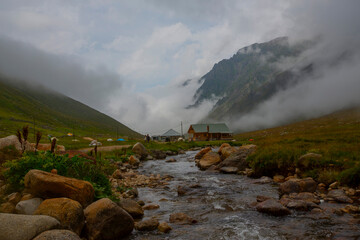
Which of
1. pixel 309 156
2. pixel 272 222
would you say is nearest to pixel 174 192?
pixel 272 222

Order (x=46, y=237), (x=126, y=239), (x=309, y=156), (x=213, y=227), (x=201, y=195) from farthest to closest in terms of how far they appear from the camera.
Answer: (x=309, y=156)
(x=201, y=195)
(x=213, y=227)
(x=126, y=239)
(x=46, y=237)

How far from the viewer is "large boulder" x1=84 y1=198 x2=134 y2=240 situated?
773cm

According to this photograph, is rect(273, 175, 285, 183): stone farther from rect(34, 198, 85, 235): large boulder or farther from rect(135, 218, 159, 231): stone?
rect(34, 198, 85, 235): large boulder

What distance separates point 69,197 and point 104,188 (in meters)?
2.18

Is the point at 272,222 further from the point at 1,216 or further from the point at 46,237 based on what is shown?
the point at 1,216

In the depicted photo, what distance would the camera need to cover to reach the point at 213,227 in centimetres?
919

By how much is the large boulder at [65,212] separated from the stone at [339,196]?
11.0m

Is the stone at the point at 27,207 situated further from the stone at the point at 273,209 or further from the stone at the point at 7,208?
the stone at the point at 273,209

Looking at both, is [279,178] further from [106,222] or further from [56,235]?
[56,235]

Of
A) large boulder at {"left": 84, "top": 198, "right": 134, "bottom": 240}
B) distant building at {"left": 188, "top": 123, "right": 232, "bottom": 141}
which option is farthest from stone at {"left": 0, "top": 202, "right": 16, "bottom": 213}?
distant building at {"left": 188, "top": 123, "right": 232, "bottom": 141}

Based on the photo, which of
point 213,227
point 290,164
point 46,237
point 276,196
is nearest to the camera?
point 46,237

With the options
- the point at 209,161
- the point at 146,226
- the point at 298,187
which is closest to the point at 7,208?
the point at 146,226

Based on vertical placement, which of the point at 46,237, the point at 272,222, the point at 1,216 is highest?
the point at 1,216

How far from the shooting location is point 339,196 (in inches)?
446
